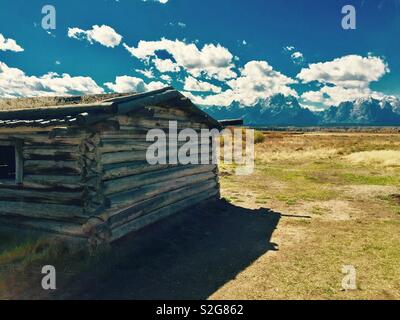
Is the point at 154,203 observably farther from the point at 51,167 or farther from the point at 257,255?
the point at 257,255

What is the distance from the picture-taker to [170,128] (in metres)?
11.8

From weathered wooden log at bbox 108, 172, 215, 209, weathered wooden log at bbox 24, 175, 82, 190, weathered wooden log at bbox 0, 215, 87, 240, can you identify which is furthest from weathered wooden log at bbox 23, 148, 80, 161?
weathered wooden log at bbox 0, 215, 87, 240

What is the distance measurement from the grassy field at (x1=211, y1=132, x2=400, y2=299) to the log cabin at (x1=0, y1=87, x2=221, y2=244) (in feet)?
11.1

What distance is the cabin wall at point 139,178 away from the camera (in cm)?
872

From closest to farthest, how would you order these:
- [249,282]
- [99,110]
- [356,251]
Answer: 1. [249,282]
2. [99,110]
3. [356,251]

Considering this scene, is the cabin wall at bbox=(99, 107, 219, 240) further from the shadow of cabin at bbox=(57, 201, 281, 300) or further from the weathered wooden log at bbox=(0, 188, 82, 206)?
the weathered wooden log at bbox=(0, 188, 82, 206)

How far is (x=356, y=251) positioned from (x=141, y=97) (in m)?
6.82

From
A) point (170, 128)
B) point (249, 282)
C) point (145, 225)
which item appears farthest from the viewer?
point (170, 128)

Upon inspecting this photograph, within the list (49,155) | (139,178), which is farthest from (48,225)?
(139,178)

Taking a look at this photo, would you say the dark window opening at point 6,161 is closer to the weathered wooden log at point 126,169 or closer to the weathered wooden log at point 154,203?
the weathered wooden log at point 126,169

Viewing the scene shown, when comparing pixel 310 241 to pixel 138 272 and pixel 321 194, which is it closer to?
pixel 138 272

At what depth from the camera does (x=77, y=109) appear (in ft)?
26.6

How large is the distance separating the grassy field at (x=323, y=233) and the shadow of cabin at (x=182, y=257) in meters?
0.47
